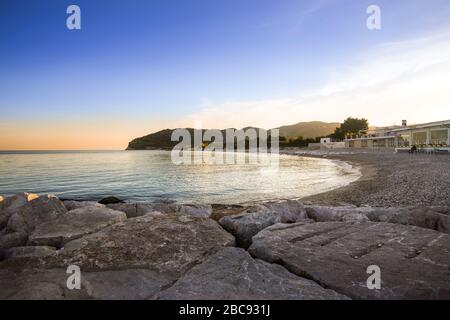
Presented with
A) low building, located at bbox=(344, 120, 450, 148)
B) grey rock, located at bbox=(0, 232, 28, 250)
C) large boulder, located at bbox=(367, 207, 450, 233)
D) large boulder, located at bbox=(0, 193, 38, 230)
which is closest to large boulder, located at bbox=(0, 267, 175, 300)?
grey rock, located at bbox=(0, 232, 28, 250)

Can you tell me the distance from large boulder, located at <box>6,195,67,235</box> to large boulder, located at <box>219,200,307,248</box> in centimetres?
293

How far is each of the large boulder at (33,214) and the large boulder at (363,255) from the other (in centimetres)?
358

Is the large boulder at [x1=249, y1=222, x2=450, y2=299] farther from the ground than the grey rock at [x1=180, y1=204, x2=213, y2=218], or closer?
farther from the ground

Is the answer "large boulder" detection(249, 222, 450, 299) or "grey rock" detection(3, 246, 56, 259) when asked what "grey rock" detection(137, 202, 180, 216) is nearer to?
"grey rock" detection(3, 246, 56, 259)

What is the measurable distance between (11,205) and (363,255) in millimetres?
6003

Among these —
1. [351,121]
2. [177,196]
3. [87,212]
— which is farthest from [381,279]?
[351,121]

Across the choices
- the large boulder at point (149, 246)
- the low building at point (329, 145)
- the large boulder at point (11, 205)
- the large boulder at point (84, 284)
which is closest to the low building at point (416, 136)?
the low building at point (329, 145)

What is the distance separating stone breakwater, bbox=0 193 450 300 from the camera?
238 cm

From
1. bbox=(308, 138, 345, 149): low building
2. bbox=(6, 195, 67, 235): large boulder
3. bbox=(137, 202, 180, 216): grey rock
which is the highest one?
bbox=(308, 138, 345, 149): low building

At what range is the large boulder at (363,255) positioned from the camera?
2406 millimetres

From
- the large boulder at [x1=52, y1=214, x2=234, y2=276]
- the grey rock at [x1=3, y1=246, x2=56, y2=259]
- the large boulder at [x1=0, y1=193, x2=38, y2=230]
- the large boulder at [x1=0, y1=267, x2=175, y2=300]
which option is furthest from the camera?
the large boulder at [x1=0, y1=193, x2=38, y2=230]
